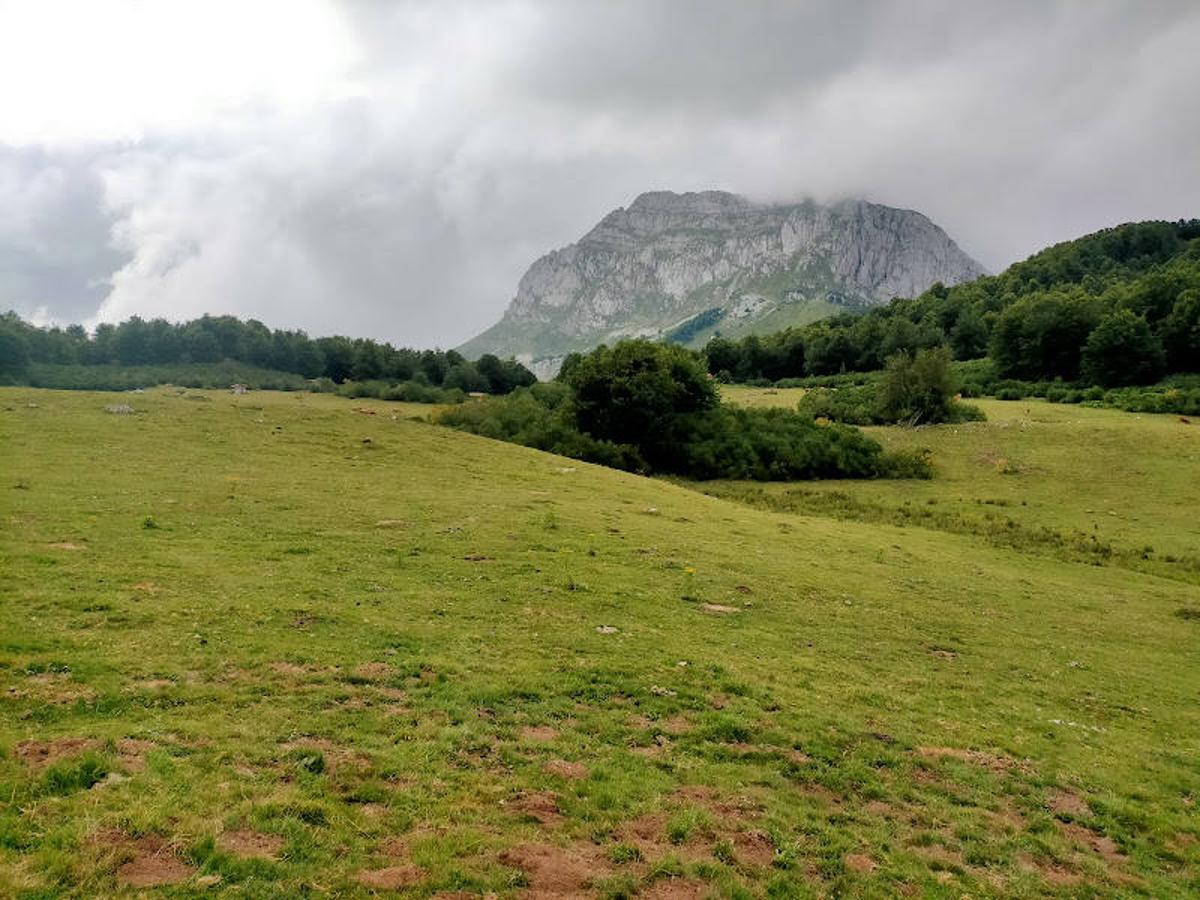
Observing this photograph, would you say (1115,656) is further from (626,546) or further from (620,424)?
(620,424)

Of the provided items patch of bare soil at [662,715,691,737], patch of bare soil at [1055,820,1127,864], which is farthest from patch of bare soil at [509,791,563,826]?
patch of bare soil at [1055,820,1127,864]

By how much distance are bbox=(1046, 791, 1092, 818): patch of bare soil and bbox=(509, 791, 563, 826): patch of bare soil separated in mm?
8190

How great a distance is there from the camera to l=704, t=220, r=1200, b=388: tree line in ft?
306

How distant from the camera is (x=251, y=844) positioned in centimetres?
780

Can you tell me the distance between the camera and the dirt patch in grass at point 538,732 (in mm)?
11695

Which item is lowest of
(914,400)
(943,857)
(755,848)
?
(943,857)

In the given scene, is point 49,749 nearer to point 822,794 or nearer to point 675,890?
point 675,890

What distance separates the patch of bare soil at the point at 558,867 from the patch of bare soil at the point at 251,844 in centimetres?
247

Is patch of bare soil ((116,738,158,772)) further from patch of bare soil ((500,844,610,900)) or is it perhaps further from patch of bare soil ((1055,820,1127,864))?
patch of bare soil ((1055,820,1127,864))

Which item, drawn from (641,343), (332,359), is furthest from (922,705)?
(332,359)

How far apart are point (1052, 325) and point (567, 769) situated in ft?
367

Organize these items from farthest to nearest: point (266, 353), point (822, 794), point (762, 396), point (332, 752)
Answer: point (266, 353), point (762, 396), point (822, 794), point (332, 752)

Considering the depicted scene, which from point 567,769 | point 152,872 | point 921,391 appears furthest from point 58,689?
point 921,391

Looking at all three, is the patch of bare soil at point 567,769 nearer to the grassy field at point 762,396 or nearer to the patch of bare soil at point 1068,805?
the patch of bare soil at point 1068,805
